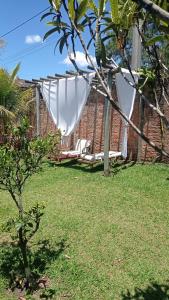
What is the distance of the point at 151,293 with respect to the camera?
3.73m

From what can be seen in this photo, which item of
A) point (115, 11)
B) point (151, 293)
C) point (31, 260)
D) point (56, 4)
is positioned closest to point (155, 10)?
point (115, 11)

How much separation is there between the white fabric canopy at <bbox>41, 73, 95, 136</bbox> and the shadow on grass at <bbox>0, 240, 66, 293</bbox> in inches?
210

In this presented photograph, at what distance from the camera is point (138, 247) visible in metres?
4.77

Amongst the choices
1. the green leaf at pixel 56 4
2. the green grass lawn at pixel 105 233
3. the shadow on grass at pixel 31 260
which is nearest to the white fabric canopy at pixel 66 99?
the green grass lawn at pixel 105 233

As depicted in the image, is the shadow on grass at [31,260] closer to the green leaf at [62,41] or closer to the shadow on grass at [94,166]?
the green leaf at [62,41]

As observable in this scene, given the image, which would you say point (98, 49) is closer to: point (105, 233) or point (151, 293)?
point (151, 293)

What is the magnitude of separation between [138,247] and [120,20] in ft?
11.9

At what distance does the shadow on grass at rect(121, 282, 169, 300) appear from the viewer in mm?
3645

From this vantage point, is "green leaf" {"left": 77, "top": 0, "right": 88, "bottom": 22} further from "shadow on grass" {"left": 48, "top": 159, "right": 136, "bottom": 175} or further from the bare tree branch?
"shadow on grass" {"left": 48, "top": 159, "right": 136, "bottom": 175}

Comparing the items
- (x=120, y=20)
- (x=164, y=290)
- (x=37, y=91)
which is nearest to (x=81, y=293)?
(x=164, y=290)

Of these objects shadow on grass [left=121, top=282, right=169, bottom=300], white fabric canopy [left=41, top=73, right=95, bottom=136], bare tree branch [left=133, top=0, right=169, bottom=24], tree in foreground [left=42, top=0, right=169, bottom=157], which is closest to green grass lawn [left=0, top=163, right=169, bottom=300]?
shadow on grass [left=121, top=282, right=169, bottom=300]

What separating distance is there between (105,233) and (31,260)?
1273mm

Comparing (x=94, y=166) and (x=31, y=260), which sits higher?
(x=94, y=166)

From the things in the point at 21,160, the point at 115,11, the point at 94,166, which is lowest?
the point at 94,166
